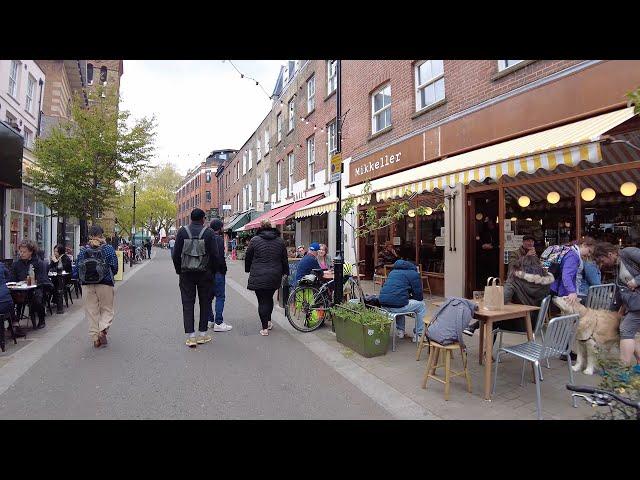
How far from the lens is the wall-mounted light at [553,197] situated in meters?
7.45

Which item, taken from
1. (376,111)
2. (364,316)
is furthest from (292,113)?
(364,316)

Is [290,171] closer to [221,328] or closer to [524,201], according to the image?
[524,201]

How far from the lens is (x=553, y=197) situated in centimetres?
751

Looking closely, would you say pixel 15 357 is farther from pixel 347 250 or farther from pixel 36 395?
pixel 347 250

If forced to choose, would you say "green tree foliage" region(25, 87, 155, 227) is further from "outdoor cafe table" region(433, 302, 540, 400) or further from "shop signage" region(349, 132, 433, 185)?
"outdoor cafe table" region(433, 302, 540, 400)

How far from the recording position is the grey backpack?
5688 mm

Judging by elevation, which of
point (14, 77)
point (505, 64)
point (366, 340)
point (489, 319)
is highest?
point (14, 77)

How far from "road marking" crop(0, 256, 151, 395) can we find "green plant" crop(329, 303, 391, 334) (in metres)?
4.07

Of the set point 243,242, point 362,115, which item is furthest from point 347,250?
point 243,242

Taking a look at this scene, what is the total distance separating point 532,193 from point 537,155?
288 centimetres

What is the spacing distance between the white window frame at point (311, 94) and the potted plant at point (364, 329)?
13.9 m

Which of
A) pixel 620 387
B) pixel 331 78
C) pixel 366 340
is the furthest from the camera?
pixel 331 78

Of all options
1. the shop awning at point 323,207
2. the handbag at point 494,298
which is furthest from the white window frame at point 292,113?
the handbag at point 494,298

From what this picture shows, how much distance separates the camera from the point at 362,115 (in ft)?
45.0
